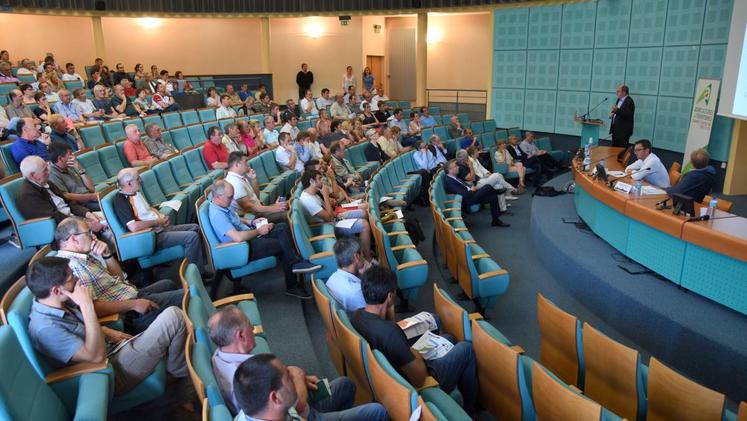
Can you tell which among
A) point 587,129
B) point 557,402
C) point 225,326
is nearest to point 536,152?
point 587,129

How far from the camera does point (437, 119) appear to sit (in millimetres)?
12625

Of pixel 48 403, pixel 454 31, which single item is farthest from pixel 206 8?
pixel 48 403

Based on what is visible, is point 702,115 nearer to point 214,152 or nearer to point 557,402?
point 214,152

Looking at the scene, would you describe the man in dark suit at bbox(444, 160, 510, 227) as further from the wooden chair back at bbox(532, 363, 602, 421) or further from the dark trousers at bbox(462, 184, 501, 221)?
the wooden chair back at bbox(532, 363, 602, 421)

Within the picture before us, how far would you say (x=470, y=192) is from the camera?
746 cm

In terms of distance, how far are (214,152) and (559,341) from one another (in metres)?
4.98

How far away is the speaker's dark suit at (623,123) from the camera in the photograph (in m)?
9.04

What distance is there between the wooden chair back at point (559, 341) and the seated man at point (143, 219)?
2.81 meters

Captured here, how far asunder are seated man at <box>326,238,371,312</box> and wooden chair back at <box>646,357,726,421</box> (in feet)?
5.54

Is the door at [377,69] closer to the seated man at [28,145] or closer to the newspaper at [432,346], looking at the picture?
the seated man at [28,145]

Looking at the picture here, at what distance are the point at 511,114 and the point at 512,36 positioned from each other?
1748 mm

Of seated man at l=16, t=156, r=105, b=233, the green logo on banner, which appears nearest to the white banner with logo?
the green logo on banner

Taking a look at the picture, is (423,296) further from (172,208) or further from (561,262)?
(172,208)

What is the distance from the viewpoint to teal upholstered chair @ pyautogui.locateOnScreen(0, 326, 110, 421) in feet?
6.66
